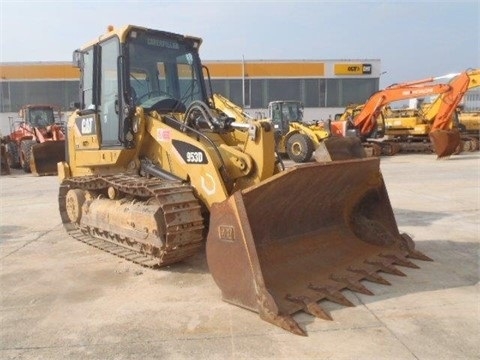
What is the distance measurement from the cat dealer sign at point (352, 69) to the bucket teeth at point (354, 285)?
28.4 meters

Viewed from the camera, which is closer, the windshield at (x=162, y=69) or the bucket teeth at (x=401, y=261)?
the bucket teeth at (x=401, y=261)

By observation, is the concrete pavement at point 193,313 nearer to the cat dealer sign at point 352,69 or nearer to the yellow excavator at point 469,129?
the yellow excavator at point 469,129

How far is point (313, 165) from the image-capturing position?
421 centimetres

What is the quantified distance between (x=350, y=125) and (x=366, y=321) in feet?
51.8

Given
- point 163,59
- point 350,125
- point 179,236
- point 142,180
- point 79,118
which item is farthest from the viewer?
point 350,125

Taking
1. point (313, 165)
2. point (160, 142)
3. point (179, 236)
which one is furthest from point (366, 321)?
point (160, 142)

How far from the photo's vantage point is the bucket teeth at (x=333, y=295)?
399 centimetres

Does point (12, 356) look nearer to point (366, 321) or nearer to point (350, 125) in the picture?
point (366, 321)

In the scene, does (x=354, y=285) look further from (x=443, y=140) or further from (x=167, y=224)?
(x=443, y=140)

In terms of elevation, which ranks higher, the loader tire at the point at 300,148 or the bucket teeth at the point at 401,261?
the loader tire at the point at 300,148

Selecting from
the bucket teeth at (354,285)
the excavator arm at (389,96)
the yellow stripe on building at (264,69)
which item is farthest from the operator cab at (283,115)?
the bucket teeth at (354,285)

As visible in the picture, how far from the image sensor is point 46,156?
15453 mm

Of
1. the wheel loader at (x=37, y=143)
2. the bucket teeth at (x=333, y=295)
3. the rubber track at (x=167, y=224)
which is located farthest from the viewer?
the wheel loader at (x=37, y=143)

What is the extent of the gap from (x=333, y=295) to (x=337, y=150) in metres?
1.77
